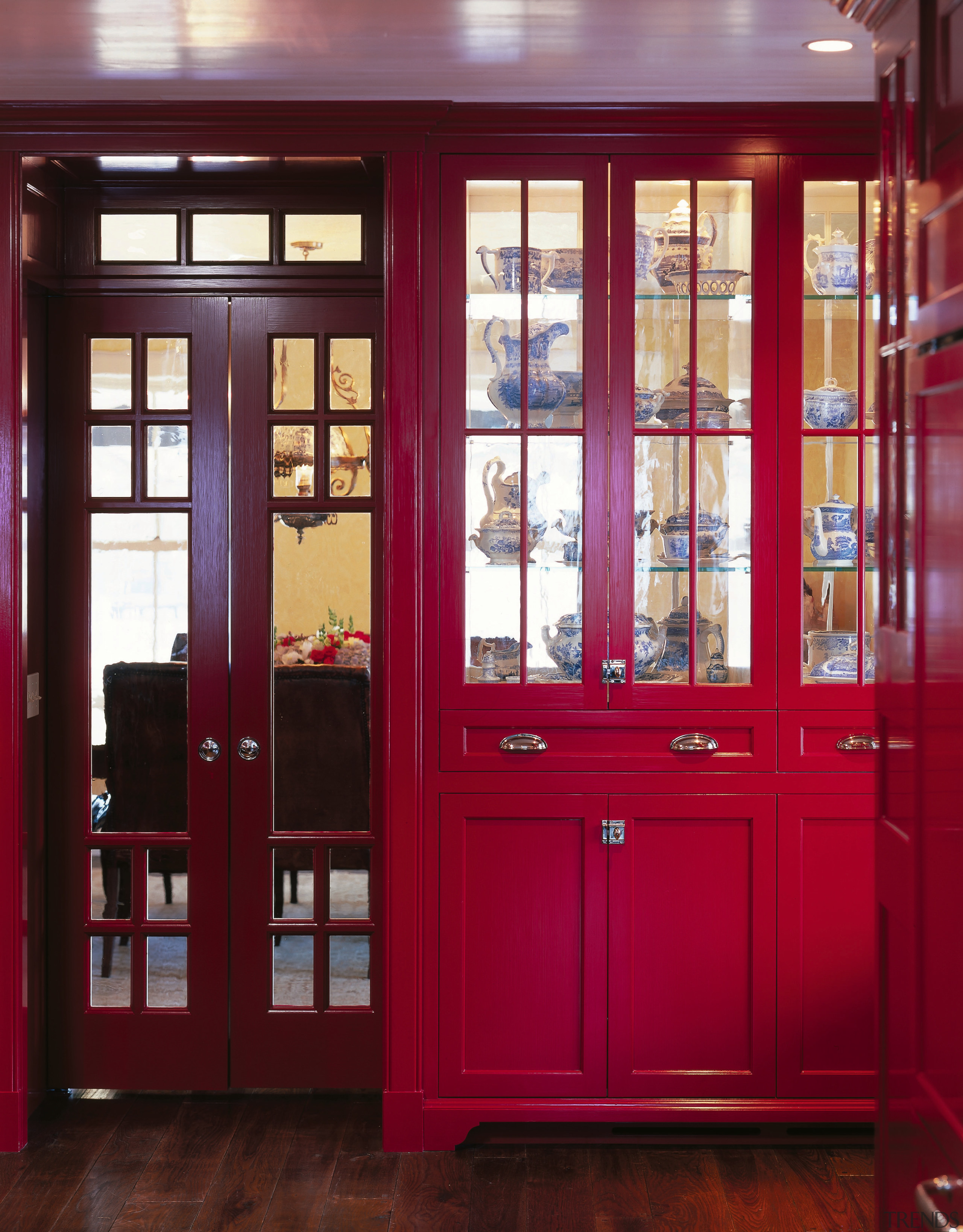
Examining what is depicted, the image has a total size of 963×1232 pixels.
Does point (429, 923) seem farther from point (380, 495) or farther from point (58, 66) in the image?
point (58, 66)

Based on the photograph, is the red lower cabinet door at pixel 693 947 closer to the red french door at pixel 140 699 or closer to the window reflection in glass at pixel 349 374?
the red french door at pixel 140 699

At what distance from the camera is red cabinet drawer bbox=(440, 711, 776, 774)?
Result: 2.90 meters

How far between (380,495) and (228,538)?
0.46 meters

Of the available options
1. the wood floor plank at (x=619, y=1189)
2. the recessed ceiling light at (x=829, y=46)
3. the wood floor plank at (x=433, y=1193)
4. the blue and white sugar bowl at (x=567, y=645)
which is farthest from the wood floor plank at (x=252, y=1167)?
the recessed ceiling light at (x=829, y=46)

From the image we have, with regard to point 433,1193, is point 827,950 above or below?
above

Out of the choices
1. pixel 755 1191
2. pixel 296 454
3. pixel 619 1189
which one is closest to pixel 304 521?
pixel 296 454

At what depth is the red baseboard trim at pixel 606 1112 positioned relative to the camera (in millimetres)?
2883

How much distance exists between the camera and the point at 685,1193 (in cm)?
268

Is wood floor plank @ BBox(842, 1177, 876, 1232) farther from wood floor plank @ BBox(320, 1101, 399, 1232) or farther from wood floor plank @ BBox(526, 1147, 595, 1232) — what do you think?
wood floor plank @ BBox(320, 1101, 399, 1232)

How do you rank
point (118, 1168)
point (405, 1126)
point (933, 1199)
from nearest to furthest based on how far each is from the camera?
point (933, 1199) < point (118, 1168) < point (405, 1126)

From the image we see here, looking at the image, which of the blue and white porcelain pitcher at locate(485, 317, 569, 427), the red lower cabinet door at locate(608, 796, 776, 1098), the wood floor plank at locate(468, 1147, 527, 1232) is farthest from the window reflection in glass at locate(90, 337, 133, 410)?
the wood floor plank at locate(468, 1147, 527, 1232)

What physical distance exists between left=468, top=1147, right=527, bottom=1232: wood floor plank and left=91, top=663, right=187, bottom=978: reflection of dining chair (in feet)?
3.88

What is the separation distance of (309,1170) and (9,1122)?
2.65ft

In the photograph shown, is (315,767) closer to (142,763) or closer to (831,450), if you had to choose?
(142,763)
